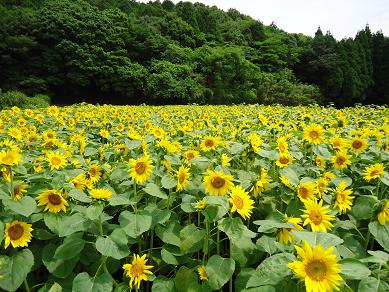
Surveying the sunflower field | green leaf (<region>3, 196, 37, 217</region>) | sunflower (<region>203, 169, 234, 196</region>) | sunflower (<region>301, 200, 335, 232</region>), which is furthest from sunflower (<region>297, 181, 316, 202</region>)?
green leaf (<region>3, 196, 37, 217</region>)

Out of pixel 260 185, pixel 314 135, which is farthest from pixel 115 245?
pixel 314 135

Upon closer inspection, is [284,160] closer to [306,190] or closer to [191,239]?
[306,190]

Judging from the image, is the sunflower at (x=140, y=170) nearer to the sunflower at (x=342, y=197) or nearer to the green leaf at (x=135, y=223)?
the green leaf at (x=135, y=223)

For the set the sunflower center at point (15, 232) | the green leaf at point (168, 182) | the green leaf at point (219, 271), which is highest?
the green leaf at point (168, 182)

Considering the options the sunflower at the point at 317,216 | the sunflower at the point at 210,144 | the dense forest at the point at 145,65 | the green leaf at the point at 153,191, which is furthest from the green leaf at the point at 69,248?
the dense forest at the point at 145,65

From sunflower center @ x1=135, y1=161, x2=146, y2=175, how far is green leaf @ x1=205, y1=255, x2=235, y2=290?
57cm

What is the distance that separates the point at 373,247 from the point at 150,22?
3808cm

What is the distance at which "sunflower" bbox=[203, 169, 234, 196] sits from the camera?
1.58m

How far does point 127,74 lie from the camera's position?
2933 centimetres

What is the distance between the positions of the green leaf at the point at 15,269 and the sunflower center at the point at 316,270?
3.34 feet

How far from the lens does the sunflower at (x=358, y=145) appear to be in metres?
2.36

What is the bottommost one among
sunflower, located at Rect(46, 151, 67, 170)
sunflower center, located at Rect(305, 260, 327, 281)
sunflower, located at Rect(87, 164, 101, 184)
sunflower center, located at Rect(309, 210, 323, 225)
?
sunflower, located at Rect(87, 164, 101, 184)

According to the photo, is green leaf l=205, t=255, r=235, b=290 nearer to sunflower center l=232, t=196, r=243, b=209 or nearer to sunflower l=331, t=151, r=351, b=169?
sunflower center l=232, t=196, r=243, b=209

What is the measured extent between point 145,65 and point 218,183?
31.6 meters
